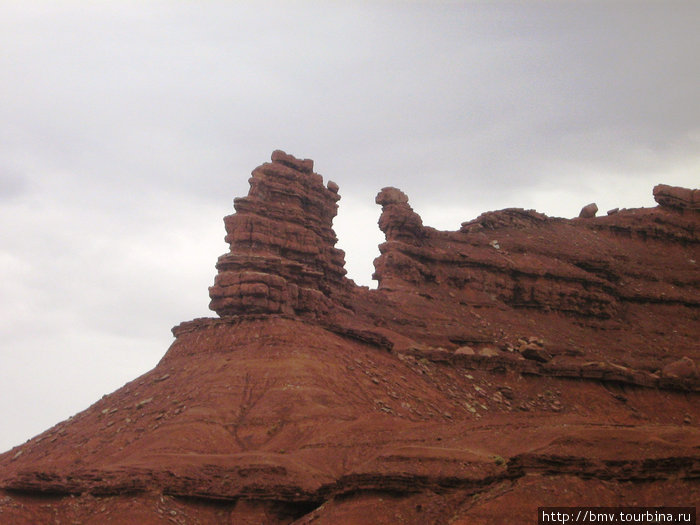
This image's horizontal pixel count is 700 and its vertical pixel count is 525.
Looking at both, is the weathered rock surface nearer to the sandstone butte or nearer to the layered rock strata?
the sandstone butte

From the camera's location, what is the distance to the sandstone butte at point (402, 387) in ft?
125

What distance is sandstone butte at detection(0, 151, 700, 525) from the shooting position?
3816 centimetres

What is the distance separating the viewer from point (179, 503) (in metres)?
41.2

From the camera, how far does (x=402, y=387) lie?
184 ft

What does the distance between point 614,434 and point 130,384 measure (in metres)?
29.1

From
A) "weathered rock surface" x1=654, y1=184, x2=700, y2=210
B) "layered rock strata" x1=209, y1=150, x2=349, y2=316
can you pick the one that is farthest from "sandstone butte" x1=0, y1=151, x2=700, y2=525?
"weathered rock surface" x1=654, y1=184, x2=700, y2=210

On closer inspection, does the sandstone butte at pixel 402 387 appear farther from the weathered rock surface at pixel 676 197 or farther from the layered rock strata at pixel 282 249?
the weathered rock surface at pixel 676 197

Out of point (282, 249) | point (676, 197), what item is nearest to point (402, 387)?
point (282, 249)

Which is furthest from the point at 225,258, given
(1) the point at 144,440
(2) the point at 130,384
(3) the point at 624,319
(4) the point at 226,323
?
(3) the point at 624,319

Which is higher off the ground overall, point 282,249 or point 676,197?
point 676,197

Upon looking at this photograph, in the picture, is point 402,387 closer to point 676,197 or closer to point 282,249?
point 282,249

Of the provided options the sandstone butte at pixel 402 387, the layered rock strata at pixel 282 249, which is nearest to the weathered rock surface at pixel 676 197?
the sandstone butte at pixel 402 387

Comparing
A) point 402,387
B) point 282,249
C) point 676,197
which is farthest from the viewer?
point 676,197

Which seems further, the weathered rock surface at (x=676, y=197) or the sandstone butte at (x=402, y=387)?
the weathered rock surface at (x=676, y=197)
